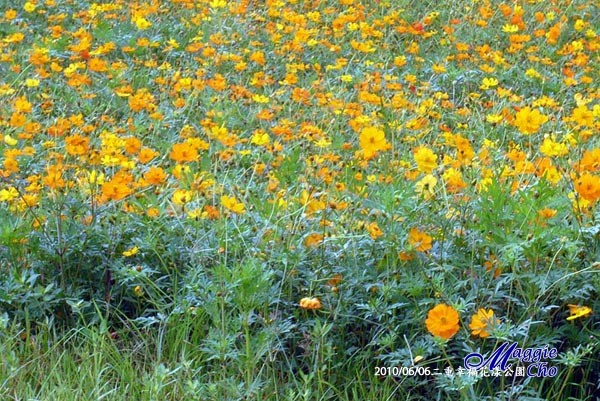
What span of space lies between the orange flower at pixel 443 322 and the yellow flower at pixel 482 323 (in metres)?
0.07

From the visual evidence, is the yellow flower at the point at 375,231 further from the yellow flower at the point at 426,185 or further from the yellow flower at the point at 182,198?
the yellow flower at the point at 182,198

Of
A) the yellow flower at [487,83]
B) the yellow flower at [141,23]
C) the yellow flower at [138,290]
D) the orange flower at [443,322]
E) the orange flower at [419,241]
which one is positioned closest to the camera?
the orange flower at [443,322]

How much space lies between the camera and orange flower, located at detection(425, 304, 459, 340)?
7.21 ft

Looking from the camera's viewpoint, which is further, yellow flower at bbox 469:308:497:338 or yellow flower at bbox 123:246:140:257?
yellow flower at bbox 123:246:140:257

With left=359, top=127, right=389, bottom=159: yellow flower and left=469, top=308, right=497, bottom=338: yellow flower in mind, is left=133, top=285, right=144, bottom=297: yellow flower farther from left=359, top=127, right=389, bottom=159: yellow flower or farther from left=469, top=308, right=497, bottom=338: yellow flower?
left=469, top=308, right=497, bottom=338: yellow flower

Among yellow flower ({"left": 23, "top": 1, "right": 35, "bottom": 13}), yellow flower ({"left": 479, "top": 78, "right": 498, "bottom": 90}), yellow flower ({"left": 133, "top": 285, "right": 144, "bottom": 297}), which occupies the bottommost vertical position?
yellow flower ({"left": 479, "top": 78, "right": 498, "bottom": 90})

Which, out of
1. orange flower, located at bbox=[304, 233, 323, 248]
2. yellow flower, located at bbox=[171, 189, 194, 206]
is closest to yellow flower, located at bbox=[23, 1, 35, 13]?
yellow flower, located at bbox=[171, 189, 194, 206]

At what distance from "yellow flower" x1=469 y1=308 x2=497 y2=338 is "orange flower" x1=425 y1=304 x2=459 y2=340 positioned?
7 centimetres

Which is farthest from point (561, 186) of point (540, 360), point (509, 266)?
point (540, 360)

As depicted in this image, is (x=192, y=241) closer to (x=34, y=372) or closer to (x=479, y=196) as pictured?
(x=34, y=372)

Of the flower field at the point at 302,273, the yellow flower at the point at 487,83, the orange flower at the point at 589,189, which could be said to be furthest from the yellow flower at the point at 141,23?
the orange flower at the point at 589,189

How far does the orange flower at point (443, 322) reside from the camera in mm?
2197

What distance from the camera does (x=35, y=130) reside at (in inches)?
145
